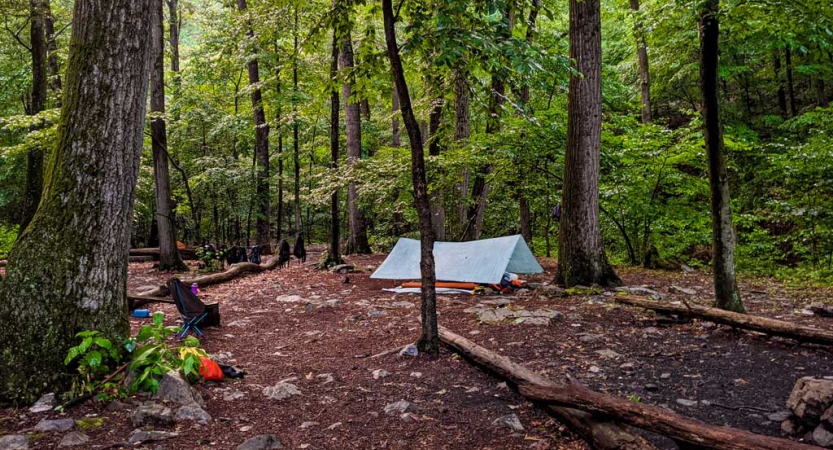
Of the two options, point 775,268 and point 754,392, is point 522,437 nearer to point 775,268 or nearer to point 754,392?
point 754,392

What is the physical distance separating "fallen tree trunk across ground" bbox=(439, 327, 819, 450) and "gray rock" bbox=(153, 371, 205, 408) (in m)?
2.21

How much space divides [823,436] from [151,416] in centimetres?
367

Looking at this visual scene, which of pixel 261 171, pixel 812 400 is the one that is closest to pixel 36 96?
pixel 261 171

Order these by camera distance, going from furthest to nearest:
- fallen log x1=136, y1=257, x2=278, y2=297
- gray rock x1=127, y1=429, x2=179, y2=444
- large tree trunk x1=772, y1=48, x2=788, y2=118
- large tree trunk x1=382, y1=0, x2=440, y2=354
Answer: large tree trunk x1=772, y1=48, x2=788, y2=118, fallen log x1=136, y1=257, x2=278, y2=297, large tree trunk x1=382, y1=0, x2=440, y2=354, gray rock x1=127, y1=429, x2=179, y2=444

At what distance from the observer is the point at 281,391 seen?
3541 mm

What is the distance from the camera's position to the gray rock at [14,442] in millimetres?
2427

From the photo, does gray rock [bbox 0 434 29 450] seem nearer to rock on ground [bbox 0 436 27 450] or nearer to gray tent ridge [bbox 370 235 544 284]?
rock on ground [bbox 0 436 27 450]

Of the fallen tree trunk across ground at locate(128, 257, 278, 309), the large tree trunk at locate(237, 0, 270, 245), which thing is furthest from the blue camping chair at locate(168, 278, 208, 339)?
the large tree trunk at locate(237, 0, 270, 245)

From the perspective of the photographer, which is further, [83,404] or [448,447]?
[83,404]

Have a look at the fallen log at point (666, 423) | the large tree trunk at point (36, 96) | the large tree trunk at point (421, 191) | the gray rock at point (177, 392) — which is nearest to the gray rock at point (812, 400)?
the fallen log at point (666, 423)

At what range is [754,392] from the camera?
10.2 ft

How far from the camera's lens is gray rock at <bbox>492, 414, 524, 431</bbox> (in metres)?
2.77

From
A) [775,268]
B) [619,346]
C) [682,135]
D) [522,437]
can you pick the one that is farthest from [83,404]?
[775,268]

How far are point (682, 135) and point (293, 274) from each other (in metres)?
8.36
